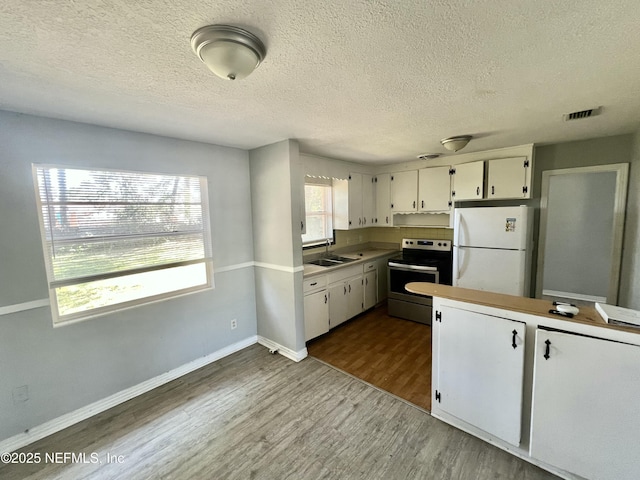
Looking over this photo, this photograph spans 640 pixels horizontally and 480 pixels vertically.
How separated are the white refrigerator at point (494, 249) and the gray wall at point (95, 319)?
9.22 ft

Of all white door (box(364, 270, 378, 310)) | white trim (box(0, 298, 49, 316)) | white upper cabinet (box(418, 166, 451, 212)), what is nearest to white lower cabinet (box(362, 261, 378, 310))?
white door (box(364, 270, 378, 310))

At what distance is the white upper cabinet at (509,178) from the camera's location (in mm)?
3150

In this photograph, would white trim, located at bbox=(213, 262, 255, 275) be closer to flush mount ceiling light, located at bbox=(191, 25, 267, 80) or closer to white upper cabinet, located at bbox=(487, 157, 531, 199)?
flush mount ceiling light, located at bbox=(191, 25, 267, 80)

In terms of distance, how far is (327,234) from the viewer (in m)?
4.33

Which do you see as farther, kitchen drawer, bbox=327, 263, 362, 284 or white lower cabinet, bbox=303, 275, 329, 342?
kitchen drawer, bbox=327, 263, 362, 284

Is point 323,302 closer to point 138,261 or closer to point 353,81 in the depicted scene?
point 138,261

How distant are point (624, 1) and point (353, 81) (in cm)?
106

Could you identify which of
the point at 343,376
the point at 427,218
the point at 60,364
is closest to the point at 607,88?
the point at 427,218

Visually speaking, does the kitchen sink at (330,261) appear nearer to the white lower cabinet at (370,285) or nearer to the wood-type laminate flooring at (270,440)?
the white lower cabinet at (370,285)

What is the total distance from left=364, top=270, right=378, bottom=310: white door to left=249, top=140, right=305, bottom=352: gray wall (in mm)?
1427

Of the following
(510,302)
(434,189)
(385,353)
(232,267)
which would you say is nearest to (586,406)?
(510,302)

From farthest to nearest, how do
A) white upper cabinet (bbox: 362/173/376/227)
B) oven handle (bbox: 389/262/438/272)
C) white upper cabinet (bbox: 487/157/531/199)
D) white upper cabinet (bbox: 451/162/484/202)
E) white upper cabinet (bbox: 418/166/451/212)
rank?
white upper cabinet (bbox: 362/173/376/227)
white upper cabinet (bbox: 418/166/451/212)
oven handle (bbox: 389/262/438/272)
white upper cabinet (bbox: 451/162/484/202)
white upper cabinet (bbox: 487/157/531/199)

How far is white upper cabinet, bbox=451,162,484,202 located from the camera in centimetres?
346

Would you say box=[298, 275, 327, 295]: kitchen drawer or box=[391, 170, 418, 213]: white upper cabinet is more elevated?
box=[391, 170, 418, 213]: white upper cabinet
